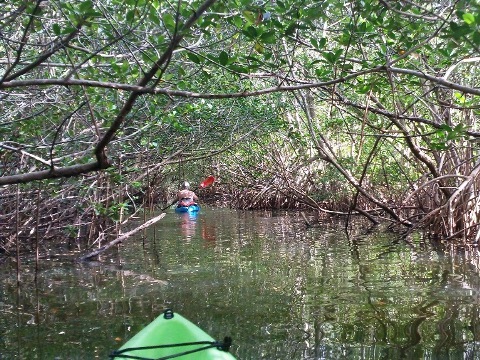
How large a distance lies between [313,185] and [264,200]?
104 inches

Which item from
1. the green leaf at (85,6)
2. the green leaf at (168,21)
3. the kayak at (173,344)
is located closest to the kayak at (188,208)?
the green leaf at (168,21)

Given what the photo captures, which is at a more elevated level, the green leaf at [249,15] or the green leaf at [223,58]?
the green leaf at [249,15]

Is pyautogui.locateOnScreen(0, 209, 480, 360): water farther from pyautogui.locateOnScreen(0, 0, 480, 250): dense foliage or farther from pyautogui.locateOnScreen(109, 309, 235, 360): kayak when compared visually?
pyautogui.locateOnScreen(109, 309, 235, 360): kayak

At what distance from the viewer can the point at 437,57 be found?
5.96m

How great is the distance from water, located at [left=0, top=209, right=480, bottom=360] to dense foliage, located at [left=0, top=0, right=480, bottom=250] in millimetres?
713

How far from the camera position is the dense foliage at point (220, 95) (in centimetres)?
310

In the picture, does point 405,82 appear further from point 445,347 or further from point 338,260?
point 445,347

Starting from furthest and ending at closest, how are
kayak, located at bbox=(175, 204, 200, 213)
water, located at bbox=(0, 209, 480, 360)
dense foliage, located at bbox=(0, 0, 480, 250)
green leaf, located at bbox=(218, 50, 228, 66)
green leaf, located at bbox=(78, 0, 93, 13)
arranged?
kayak, located at bbox=(175, 204, 200, 213) < water, located at bbox=(0, 209, 480, 360) < dense foliage, located at bbox=(0, 0, 480, 250) < green leaf, located at bbox=(218, 50, 228, 66) < green leaf, located at bbox=(78, 0, 93, 13)

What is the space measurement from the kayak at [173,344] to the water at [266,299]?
84 centimetres

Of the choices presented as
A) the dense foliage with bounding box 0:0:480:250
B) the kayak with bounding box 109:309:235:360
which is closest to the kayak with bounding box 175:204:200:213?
the dense foliage with bounding box 0:0:480:250

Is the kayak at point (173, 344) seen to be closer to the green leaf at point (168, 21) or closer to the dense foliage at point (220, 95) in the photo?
the dense foliage at point (220, 95)

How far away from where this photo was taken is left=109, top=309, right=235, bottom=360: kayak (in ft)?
7.91

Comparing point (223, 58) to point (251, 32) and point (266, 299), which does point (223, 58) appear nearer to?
point (251, 32)

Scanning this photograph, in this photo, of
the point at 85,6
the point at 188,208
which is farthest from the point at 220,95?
the point at 188,208
